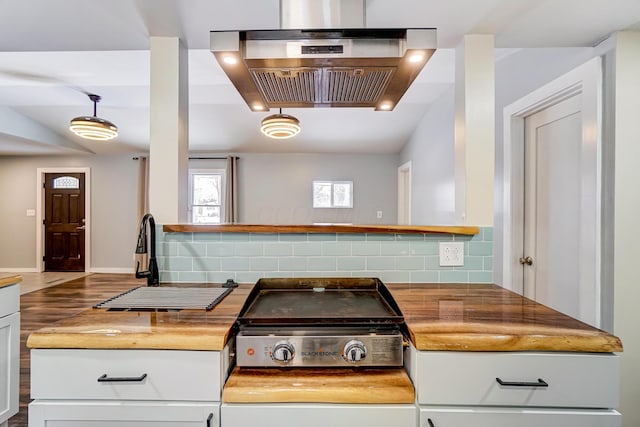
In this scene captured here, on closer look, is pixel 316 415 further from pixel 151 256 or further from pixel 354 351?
pixel 151 256

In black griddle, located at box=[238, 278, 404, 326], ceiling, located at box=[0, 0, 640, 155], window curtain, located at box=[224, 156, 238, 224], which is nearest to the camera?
black griddle, located at box=[238, 278, 404, 326]

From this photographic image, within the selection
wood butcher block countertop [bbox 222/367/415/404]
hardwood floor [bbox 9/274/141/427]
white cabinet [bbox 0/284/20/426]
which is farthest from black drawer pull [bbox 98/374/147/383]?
hardwood floor [bbox 9/274/141/427]

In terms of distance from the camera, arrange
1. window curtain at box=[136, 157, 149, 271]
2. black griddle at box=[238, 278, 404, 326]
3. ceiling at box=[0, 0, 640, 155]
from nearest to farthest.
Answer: black griddle at box=[238, 278, 404, 326]
ceiling at box=[0, 0, 640, 155]
window curtain at box=[136, 157, 149, 271]

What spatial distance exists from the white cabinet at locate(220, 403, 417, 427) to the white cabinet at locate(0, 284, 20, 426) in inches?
58.8

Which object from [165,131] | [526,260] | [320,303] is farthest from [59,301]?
[526,260]

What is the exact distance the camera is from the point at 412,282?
1618mm

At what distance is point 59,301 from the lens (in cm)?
427

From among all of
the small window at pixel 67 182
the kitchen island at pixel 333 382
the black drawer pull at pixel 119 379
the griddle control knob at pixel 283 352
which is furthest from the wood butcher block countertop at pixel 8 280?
the small window at pixel 67 182

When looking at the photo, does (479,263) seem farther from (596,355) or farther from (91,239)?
(91,239)

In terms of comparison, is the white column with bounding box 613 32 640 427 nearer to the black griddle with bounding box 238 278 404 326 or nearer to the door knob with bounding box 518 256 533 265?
the door knob with bounding box 518 256 533 265

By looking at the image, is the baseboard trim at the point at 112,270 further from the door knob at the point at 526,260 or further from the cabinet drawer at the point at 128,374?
the door knob at the point at 526,260

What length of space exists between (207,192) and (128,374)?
560cm

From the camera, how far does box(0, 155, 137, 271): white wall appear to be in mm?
6117

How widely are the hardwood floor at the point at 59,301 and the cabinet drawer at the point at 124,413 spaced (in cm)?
165
